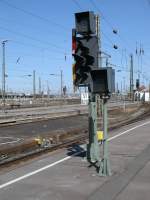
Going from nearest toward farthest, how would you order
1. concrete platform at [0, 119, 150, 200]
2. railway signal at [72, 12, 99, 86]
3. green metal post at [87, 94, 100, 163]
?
concrete platform at [0, 119, 150, 200] < railway signal at [72, 12, 99, 86] < green metal post at [87, 94, 100, 163]

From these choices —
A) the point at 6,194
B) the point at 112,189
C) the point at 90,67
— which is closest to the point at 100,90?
the point at 90,67

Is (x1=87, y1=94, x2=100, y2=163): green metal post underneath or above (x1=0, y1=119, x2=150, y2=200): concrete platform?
above

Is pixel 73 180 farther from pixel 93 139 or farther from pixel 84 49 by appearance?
pixel 84 49

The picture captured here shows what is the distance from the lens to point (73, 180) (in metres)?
10.7

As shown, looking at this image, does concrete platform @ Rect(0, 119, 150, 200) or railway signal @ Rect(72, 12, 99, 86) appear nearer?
Answer: concrete platform @ Rect(0, 119, 150, 200)

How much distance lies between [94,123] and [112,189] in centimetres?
376

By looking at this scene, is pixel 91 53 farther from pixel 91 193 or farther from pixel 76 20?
pixel 91 193

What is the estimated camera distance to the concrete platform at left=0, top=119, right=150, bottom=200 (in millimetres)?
9117

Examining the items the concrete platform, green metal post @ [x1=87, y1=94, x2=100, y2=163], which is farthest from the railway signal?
the concrete platform

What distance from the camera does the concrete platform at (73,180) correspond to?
9117mm

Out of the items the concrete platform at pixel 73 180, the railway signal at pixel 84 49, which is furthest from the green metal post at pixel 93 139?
the railway signal at pixel 84 49

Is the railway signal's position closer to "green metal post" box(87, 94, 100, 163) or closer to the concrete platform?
"green metal post" box(87, 94, 100, 163)

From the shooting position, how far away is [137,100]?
11225 centimetres

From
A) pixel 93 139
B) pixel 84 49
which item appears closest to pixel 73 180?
pixel 93 139
